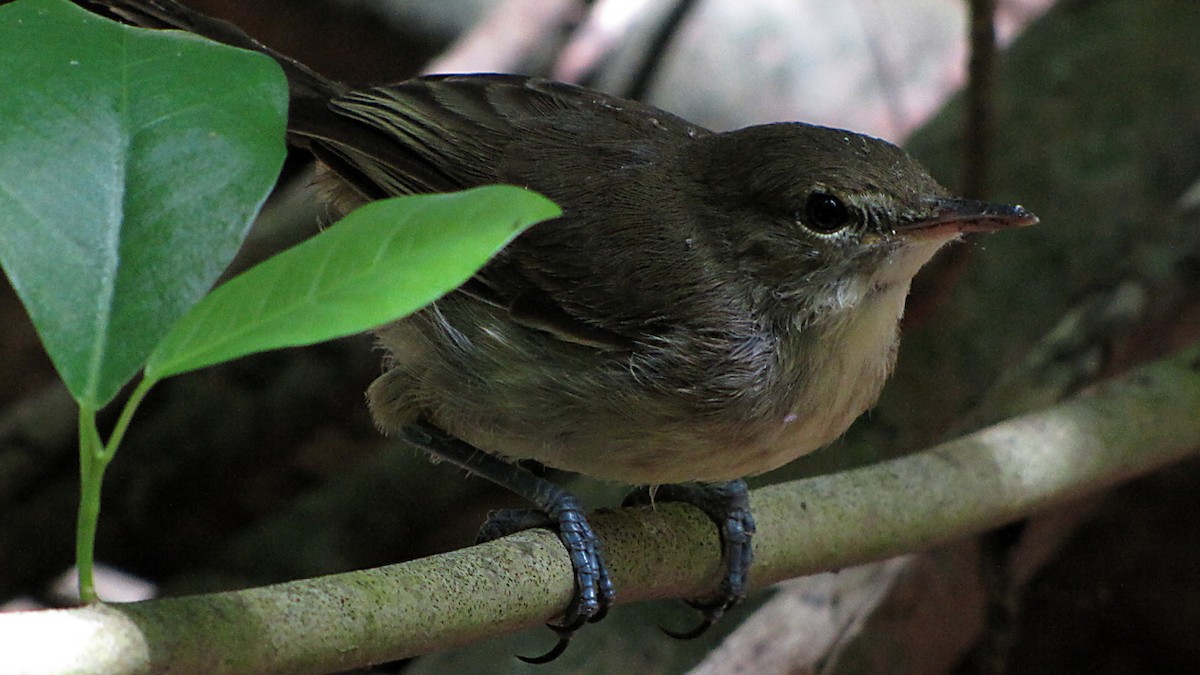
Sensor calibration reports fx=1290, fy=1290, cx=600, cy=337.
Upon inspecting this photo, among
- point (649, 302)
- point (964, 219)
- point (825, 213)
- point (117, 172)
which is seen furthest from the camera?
point (649, 302)

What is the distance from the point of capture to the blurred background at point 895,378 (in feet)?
13.0

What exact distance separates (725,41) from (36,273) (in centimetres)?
434

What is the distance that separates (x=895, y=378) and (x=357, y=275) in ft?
11.1

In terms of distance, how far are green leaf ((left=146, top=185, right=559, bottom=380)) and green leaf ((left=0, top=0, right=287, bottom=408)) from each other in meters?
0.10

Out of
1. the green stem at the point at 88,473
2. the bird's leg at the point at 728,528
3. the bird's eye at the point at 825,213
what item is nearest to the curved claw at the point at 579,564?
the bird's leg at the point at 728,528

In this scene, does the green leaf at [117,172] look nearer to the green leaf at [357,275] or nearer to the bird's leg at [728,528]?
the green leaf at [357,275]

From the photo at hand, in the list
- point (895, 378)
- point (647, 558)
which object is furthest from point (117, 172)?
point (895, 378)

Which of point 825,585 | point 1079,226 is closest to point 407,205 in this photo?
point 825,585

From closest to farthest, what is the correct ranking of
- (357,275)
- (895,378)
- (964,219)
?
(357,275) < (964,219) < (895,378)

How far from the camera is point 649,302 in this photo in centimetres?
258

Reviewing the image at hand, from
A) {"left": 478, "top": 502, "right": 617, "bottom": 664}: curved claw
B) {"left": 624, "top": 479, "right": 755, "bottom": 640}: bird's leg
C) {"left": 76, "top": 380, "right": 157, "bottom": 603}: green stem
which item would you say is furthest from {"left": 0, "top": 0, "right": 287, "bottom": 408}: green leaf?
{"left": 624, "top": 479, "right": 755, "bottom": 640}: bird's leg

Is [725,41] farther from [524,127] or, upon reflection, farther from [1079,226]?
[524,127]

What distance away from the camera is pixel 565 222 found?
2684 millimetres

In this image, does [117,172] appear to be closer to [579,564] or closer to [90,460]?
[90,460]
